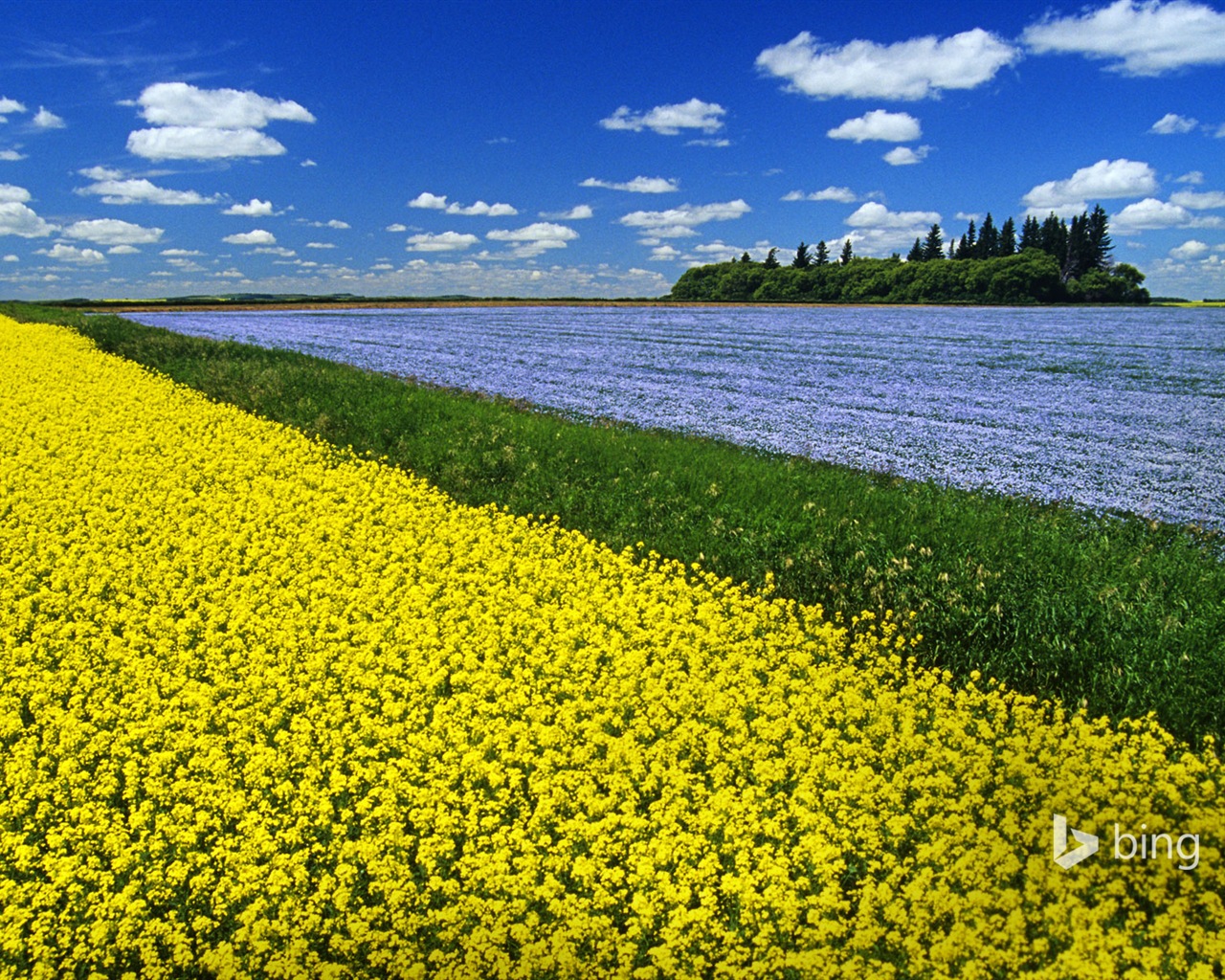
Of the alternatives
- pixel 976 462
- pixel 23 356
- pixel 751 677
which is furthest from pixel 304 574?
pixel 23 356

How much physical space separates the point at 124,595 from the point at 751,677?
538 centimetres

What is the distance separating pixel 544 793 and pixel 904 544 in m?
4.38

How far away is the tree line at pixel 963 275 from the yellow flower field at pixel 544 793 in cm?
8305

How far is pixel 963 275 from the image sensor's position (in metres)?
82.4

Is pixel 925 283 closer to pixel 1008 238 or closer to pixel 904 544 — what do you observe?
pixel 1008 238

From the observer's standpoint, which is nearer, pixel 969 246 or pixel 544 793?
Result: pixel 544 793

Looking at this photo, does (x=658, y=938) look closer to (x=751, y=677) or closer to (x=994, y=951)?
(x=994, y=951)

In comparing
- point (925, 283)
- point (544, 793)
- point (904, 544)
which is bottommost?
point (544, 793)

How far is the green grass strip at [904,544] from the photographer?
5.40 meters

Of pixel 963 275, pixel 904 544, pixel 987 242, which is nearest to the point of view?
pixel 904 544

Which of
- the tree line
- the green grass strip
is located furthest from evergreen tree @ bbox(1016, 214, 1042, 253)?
the green grass strip

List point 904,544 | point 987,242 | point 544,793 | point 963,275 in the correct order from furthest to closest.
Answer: point 987,242 → point 963,275 → point 904,544 → point 544,793

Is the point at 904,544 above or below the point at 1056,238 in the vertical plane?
below

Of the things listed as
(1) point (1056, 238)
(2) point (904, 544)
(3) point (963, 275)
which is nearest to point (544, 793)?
(2) point (904, 544)
